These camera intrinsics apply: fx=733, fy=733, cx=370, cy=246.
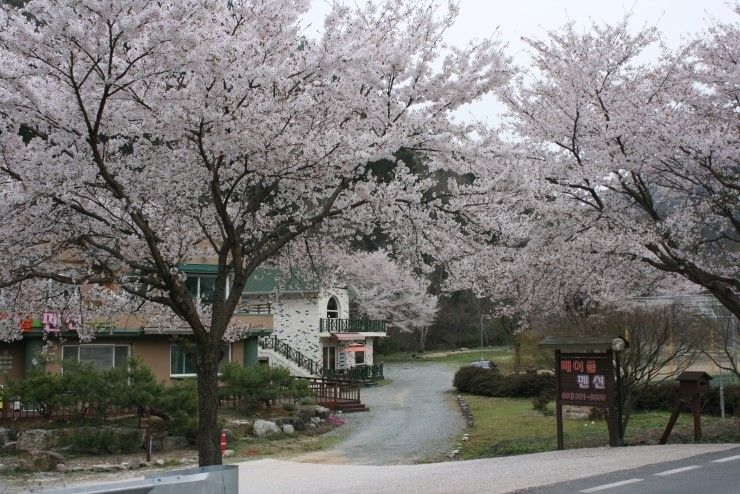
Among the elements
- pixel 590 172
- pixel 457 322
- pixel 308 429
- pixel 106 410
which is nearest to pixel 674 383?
pixel 308 429

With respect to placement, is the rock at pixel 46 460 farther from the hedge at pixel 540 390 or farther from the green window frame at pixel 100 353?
the hedge at pixel 540 390

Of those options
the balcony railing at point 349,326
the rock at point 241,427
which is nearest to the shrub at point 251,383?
the rock at point 241,427

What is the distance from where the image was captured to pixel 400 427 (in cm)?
2334

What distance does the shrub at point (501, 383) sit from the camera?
102ft

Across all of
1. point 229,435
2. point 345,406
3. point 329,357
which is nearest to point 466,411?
point 345,406

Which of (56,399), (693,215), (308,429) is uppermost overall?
(693,215)

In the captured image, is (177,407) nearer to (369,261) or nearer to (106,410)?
(106,410)

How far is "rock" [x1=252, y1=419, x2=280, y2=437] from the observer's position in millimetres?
21297

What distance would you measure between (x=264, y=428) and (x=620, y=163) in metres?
13.2

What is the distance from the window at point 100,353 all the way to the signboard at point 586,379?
1581 cm

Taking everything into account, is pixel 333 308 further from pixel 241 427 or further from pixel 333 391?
pixel 241 427

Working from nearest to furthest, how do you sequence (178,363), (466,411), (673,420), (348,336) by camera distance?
1. (673,420)
2. (466,411)
3. (178,363)
4. (348,336)

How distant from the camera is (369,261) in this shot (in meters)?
43.9

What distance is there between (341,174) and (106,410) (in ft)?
48.0
